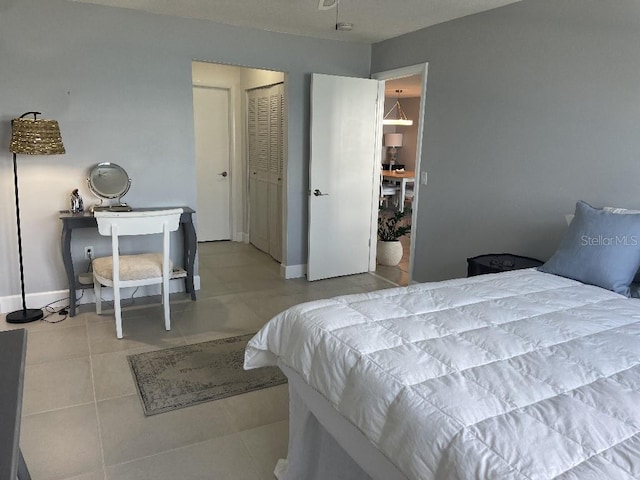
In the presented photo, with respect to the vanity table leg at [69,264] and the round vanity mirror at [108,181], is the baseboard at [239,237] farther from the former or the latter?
the vanity table leg at [69,264]

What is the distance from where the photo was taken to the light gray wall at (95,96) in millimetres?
3586

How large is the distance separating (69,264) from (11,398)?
9.13 feet

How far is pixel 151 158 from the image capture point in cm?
412

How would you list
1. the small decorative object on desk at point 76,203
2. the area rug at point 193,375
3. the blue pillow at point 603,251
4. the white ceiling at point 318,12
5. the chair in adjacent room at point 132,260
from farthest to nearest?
the small decorative object on desk at point 76,203
the white ceiling at point 318,12
the chair in adjacent room at point 132,260
the area rug at point 193,375
the blue pillow at point 603,251

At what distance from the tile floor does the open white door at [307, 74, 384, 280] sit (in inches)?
48.1

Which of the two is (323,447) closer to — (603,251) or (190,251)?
(603,251)

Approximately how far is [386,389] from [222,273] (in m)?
3.96

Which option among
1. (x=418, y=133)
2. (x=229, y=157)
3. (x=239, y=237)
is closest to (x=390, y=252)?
(x=418, y=133)

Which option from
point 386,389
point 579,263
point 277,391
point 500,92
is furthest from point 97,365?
point 500,92

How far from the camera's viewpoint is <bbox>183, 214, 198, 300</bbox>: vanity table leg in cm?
405

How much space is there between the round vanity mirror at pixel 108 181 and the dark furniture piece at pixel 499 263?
9.42 ft

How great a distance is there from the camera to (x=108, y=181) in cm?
391

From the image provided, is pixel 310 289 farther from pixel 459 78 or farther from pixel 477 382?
pixel 477 382

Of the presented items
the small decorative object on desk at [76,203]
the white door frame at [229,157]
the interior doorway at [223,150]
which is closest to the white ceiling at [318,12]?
the small decorative object on desk at [76,203]
